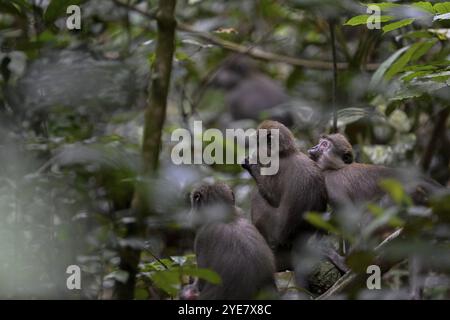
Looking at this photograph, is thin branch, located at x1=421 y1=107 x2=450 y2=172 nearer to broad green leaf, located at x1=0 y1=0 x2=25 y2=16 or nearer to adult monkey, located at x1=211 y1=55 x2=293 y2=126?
broad green leaf, located at x1=0 y1=0 x2=25 y2=16

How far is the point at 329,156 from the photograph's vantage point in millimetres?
4805

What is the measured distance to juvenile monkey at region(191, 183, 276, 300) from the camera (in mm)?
3598

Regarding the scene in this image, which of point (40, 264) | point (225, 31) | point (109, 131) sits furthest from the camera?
point (109, 131)

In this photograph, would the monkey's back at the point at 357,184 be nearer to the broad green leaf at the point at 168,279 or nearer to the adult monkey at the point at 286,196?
the adult monkey at the point at 286,196

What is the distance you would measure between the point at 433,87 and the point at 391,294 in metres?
1.46

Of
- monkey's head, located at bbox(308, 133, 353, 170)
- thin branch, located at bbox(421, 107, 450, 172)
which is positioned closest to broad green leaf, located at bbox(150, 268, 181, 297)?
monkey's head, located at bbox(308, 133, 353, 170)

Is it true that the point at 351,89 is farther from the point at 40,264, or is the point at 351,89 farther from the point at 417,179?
the point at 40,264

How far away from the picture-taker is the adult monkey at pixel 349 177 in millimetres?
4309

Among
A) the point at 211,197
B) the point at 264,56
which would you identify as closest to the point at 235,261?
the point at 211,197

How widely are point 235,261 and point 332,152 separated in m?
1.43

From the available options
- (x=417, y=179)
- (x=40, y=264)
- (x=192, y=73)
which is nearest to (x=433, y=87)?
(x=417, y=179)

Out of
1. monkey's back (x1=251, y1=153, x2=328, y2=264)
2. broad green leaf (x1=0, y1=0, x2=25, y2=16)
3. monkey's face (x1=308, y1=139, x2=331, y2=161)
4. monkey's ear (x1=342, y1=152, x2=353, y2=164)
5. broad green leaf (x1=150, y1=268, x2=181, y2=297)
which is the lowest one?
broad green leaf (x1=150, y1=268, x2=181, y2=297)

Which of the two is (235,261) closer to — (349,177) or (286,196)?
(286,196)

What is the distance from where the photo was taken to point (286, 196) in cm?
453
